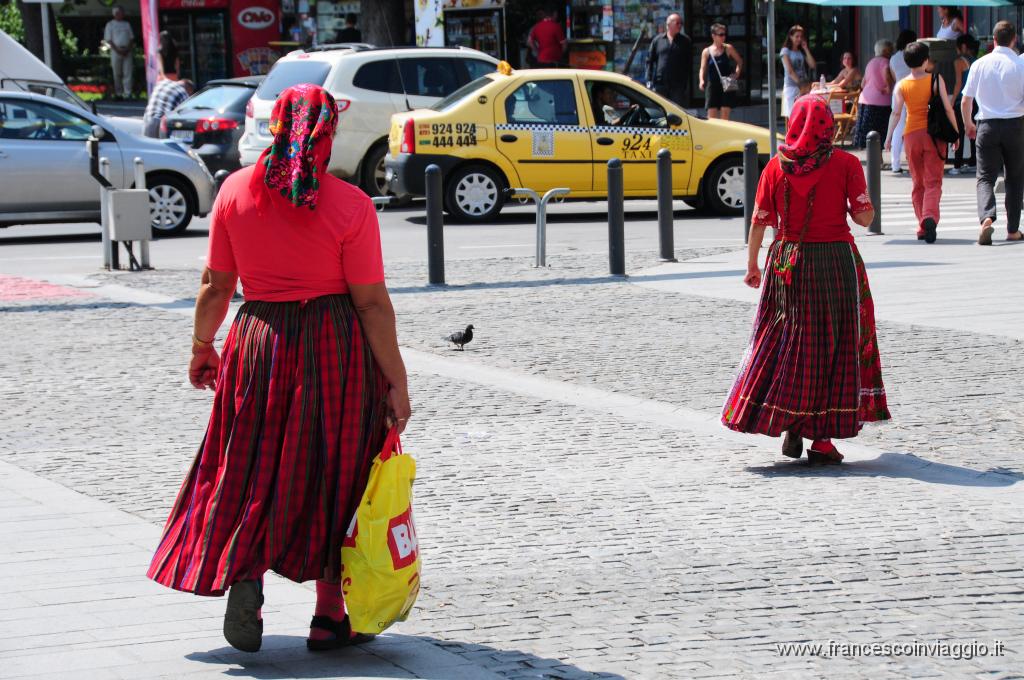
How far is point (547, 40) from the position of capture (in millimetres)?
27750

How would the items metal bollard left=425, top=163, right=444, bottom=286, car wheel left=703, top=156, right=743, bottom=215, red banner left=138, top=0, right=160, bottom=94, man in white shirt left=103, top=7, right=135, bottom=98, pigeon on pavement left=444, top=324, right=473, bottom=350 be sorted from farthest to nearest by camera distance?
man in white shirt left=103, top=7, right=135, bottom=98
red banner left=138, top=0, right=160, bottom=94
car wheel left=703, top=156, right=743, bottom=215
metal bollard left=425, top=163, right=444, bottom=286
pigeon on pavement left=444, top=324, right=473, bottom=350

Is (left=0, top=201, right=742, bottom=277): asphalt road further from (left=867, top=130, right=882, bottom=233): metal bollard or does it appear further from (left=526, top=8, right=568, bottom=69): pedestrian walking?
(left=526, top=8, right=568, bottom=69): pedestrian walking

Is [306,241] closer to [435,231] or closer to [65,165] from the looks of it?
[435,231]

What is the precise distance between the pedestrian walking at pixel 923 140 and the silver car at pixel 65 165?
25.1 feet

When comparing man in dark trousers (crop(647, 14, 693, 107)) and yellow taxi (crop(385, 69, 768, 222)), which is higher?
man in dark trousers (crop(647, 14, 693, 107))

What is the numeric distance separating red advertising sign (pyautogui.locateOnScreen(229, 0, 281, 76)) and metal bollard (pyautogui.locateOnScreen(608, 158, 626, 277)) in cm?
2358

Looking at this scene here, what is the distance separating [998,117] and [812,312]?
811 cm

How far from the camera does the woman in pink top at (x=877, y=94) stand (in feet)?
74.7

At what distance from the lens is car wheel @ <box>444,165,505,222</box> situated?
17.9 meters

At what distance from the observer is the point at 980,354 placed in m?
9.34

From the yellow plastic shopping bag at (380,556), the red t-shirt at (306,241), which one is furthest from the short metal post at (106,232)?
the yellow plastic shopping bag at (380,556)

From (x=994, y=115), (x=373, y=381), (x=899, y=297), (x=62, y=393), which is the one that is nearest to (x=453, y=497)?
(x=373, y=381)

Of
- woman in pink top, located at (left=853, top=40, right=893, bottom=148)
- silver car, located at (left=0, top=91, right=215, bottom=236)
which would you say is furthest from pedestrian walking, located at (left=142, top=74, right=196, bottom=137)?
woman in pink top, located at (left=853, top=40, right=893, bottom=148)

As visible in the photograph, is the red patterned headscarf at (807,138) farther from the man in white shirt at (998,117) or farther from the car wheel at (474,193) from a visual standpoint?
the car wheel at (474,193)
